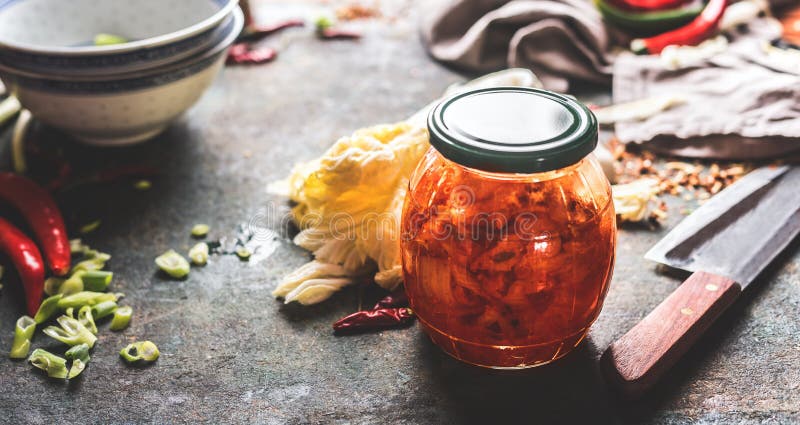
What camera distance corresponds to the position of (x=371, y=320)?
1.46m

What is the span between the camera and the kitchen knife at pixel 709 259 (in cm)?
126

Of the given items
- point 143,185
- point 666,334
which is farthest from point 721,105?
point 143,185

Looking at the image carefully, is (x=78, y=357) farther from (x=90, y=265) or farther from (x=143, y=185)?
(x=143, y=185)

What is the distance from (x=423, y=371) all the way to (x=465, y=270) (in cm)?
26

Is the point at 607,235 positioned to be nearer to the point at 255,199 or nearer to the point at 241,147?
the point at 255,199

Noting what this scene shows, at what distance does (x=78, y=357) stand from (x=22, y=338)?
14 centimetres

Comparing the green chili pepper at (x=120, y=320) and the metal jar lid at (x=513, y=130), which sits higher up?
the metal jar lid at (x=513, y=130)

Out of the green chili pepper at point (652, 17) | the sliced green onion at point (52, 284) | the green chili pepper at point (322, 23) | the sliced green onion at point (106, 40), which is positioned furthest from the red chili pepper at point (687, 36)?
the sliced green onion at point (52, 284)

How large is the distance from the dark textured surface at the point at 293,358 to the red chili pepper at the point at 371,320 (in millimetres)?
23

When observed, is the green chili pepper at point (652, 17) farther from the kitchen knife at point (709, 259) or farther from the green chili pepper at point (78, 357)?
the green chili pepper at point (78, 357)

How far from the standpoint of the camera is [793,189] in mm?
1726

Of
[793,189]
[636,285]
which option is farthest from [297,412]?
[793,189]

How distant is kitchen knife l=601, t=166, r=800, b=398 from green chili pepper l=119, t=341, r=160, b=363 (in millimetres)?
851

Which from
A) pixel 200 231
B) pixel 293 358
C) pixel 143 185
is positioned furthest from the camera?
pixel 143 185
